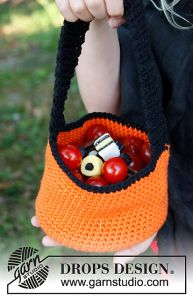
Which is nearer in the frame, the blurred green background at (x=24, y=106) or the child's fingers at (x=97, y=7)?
the child's fingers at (x=97, y=7)

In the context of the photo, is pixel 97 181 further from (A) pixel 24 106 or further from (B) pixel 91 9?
(A) pixel 24 106

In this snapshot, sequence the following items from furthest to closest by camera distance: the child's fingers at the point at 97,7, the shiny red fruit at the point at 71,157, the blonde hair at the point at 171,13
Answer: the blonde hair at the point at 171,13 < the shiny red fruit at the point at 71,157 < the child's fingers at the point at 97,7

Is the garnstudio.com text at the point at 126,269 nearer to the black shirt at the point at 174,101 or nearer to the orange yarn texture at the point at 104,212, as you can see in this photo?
the black shirt at the point at 174,101

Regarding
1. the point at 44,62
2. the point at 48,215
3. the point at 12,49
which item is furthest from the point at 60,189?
the point at 12,49

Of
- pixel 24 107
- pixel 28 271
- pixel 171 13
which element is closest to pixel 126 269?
pixel 28 271

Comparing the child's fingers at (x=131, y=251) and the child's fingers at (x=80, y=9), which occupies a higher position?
the child's fingers at (x=80, y=9)

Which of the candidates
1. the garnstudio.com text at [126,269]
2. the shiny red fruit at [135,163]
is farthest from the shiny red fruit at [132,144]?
the garnstudio.com text at [126,269]

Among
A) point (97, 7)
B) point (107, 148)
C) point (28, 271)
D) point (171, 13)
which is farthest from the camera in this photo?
point (28, 271)
